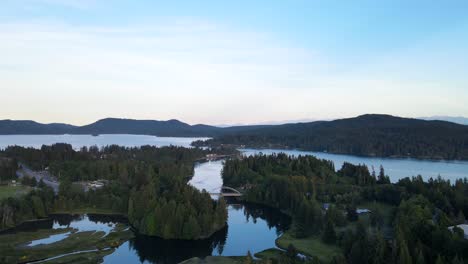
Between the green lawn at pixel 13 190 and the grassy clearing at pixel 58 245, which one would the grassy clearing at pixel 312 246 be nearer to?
the grassy clearing at pixel 58 245

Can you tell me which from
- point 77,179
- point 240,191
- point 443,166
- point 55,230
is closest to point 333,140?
point 443,166

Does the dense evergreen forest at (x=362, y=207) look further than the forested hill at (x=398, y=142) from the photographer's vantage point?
No

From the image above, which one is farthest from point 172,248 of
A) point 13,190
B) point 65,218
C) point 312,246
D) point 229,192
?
point 13,190

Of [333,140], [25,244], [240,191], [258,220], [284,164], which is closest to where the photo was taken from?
[25,244]

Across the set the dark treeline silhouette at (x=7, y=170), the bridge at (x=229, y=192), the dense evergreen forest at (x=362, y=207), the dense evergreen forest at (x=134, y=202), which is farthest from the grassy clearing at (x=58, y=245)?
the dark treeline silhouette at (x=7, y=170)

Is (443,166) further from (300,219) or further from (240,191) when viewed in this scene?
(300,219)

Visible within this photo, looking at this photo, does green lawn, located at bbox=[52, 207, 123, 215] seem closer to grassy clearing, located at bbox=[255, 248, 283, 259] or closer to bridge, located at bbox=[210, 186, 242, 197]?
bridge, located at bbox=[210, 186, 242, 197]
